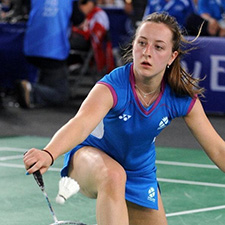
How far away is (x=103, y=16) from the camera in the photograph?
12.2 m

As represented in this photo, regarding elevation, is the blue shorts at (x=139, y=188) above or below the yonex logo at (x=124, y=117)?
below

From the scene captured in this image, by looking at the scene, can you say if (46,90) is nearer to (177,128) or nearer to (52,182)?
(177,128)

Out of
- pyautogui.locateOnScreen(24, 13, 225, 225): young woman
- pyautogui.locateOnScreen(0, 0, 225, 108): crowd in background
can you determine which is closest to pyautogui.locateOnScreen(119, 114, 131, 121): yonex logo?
pyautogui.locateOnScreen(24, 13, 225, 225): young woman

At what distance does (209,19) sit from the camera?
36.6 feet

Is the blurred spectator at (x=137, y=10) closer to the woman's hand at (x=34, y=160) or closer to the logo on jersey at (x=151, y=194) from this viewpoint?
the logo on jersey at (x=151, y=194)

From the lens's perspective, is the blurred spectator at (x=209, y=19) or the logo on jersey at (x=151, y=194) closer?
the logo on jersey at (x=151, y=194)

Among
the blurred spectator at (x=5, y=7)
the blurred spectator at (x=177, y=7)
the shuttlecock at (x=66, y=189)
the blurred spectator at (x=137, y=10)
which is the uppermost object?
the shuttlecock at (x=66, y=189)

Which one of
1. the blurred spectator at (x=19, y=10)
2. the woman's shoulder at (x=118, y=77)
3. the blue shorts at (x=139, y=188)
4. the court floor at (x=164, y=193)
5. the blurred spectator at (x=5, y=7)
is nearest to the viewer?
the woman's shoulder at (x=118, y=77)

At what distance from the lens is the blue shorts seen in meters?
4.30

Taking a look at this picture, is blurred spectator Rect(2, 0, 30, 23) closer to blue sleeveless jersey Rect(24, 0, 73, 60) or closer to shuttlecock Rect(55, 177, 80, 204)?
blue sleeveless jersey Rect(24, 0, 73, 60)

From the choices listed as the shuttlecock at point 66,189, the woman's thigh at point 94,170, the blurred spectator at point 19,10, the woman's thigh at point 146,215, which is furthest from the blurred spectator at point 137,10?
the shuttlecock at point 66,189

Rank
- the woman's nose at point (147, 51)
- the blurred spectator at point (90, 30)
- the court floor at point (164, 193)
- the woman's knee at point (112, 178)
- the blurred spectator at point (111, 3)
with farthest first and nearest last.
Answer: the blurred spectator at point (111, 3) < the blurred spectator at point (90, 30) < the court floor at point (164, 193) < the woman's nose at point (147, 51) < the woman's knee at point (112, 178)

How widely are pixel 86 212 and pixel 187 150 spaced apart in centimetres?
300

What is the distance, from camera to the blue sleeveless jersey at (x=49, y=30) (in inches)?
446
